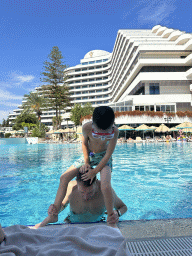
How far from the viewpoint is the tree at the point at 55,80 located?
1735 inches

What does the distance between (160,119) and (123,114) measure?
16.7 feet

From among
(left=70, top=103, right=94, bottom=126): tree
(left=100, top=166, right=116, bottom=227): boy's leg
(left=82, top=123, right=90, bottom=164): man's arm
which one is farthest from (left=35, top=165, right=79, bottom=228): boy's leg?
(left=70, top=103, right=94, bottom=126): tree

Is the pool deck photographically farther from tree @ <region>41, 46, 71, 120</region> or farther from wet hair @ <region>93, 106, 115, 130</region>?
tree @ <region>41, 46, 71, 120</region>

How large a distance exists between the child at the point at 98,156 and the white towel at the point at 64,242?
274 mm

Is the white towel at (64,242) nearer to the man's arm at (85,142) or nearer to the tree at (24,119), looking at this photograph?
the man's arm at (85,142)

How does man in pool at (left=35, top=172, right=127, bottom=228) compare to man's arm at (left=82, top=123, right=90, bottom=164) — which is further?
man in pool at (left=35, top=172, right=127, bottom=228)

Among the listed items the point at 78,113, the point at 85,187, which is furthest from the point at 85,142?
the point at 78,113

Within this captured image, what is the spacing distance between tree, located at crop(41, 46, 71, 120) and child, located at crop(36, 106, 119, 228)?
4267 centimetres

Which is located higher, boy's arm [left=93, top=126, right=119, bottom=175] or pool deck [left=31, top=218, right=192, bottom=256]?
boy's arm [left=93, top=126, right=119, bottom=175]

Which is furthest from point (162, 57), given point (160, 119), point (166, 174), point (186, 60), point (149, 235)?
point (149, 235)

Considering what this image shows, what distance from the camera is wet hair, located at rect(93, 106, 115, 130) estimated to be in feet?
6.25

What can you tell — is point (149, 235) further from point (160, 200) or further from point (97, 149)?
point (160, 200)

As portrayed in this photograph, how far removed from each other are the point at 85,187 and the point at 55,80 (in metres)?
44.7

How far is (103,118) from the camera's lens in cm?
190
